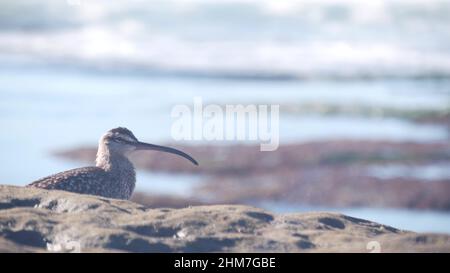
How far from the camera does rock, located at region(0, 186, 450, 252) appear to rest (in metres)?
7.66

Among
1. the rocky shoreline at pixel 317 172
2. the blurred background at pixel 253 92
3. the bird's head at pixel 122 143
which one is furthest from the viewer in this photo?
the blurred background at pixel 253 92

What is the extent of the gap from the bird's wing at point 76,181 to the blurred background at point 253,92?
7713 mm

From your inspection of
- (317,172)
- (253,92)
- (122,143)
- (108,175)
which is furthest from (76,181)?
(253,92)

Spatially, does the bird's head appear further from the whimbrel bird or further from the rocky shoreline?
the rocky shoreline

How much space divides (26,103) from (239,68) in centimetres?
1104

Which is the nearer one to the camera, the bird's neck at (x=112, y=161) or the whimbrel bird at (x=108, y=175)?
the whimbrel bird at (x=108, y=175)

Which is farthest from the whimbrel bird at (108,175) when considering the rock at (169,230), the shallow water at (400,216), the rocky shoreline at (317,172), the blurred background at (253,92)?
the rocky shoreline at (317,172)

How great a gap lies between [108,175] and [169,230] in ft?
8.36

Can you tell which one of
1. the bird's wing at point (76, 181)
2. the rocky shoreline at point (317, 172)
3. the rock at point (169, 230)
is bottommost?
the rock at point (169, 230)

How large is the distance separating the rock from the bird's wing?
2.74 feet

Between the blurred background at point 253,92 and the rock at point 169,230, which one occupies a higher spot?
the blurred background at point 253,92

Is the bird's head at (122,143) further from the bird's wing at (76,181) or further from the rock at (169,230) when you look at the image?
the rock at (169,230)

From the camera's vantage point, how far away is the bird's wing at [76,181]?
949 cm

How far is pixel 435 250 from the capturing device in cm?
774
